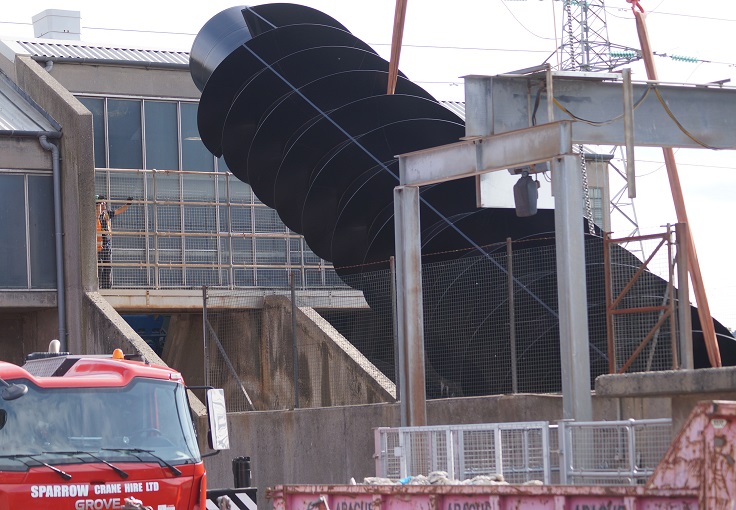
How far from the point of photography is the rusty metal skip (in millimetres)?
6699

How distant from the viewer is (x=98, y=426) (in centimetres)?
1115

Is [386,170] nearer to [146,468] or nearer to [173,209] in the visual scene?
[173,209]

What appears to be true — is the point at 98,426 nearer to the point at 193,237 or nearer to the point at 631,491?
the point at 631,491

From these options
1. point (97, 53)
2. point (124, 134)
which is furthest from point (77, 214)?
point (97, 53)

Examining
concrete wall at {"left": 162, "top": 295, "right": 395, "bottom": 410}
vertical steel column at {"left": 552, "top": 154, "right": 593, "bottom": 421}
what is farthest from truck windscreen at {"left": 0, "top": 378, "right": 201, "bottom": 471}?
concrete wall at {"left": 162, "top": 295, "right": 395, "bottom": 410}

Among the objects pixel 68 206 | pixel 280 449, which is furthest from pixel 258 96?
pixel 280 449

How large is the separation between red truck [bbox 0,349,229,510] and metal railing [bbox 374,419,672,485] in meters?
1.88

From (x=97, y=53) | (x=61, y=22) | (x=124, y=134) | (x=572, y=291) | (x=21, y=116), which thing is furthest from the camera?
(x=61, y=22)

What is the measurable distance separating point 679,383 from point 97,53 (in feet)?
87.8

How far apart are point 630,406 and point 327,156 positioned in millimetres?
10659

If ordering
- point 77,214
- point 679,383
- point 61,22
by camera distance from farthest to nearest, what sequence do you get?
point 61,22 → point 77,214 → point 679,383

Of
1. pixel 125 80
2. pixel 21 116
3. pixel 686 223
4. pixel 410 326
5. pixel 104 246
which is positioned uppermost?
pixel 125 80

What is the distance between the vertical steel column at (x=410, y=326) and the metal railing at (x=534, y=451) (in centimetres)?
389

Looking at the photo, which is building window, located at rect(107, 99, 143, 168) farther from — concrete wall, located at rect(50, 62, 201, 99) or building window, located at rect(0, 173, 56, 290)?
building window, located at rect(0, 173, 56, 290)
